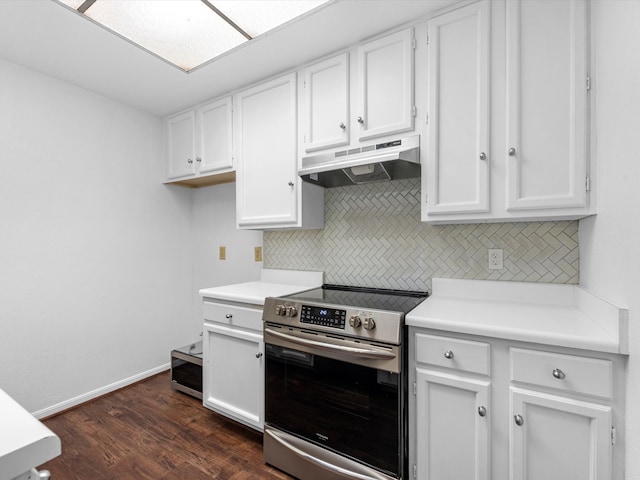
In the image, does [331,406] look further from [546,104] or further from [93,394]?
[93,394]

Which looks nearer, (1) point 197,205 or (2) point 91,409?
(2) point 91,409

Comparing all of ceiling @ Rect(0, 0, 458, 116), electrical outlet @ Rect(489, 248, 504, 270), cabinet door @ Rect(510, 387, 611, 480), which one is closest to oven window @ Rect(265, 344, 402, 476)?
cabinet door @ Rect(510, 387, 611, 480)

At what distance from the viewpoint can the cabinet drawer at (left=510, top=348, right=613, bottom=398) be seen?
1113 mm

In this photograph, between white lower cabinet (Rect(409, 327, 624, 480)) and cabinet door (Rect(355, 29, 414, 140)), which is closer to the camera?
white lower cabinet (Rect(409, 327, 624, 480))

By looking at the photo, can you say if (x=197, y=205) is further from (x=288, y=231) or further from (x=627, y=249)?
(x=627, y=249)

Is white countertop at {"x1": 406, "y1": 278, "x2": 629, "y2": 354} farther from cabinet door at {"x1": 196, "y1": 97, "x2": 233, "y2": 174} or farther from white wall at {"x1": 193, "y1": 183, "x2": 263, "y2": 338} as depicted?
cabinet door at {"x1": 196, "y1": 97, "x2": 233, "y2": 174}

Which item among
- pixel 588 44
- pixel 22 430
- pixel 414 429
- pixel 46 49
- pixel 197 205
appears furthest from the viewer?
pixel 197 205

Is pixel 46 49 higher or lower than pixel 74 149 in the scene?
higher

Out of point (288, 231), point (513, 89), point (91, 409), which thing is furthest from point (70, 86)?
point (513, 89)

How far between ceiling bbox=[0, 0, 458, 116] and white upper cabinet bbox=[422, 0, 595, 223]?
29 centimetres

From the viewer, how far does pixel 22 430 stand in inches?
24.2

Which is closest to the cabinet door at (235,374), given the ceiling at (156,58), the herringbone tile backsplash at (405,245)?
the herringbone tile backsplash at (405,245)

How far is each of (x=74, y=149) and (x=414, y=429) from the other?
295cm

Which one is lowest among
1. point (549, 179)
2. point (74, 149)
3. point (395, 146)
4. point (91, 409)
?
point (91, 409)
